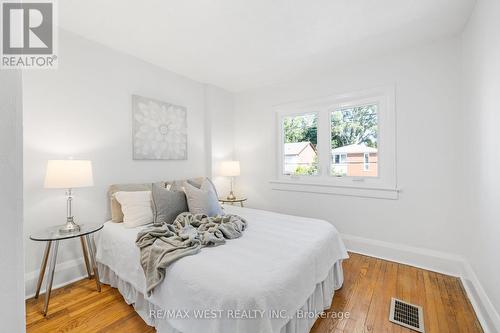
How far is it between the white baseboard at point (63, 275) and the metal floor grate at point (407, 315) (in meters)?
2.88

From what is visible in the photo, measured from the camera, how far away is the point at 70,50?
221 cm

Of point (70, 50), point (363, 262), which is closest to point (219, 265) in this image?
point (363, 262)

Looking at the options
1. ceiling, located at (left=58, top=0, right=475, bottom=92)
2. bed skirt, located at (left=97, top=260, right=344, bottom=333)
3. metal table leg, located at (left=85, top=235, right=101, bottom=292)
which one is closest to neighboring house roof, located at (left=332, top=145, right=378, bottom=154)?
ceiling, located at (left=58, top=0, right=475, bottom=92)

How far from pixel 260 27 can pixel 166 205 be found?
78.3 inches

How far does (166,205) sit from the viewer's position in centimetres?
226

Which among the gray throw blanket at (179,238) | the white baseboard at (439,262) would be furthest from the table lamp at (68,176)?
the white baseboard at (439,262)

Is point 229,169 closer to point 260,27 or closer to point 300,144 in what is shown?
point 300,144

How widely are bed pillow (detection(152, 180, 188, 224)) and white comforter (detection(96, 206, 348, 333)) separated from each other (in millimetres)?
281

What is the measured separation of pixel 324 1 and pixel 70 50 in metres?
2.44

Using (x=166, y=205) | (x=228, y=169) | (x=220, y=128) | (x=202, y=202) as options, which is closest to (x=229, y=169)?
(x=228, y=169)

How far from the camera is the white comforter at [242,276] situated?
3.75 ft

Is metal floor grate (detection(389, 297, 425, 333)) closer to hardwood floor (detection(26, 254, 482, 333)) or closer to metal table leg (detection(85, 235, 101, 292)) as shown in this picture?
hardwood floor (detection(26, 254, 482, 333))

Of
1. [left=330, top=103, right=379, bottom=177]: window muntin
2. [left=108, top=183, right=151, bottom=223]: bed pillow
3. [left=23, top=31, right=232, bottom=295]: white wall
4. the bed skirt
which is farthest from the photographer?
[left=330, top=103, right=379, bottom=177]: window muntin

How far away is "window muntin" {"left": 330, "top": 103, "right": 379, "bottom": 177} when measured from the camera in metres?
2.82
